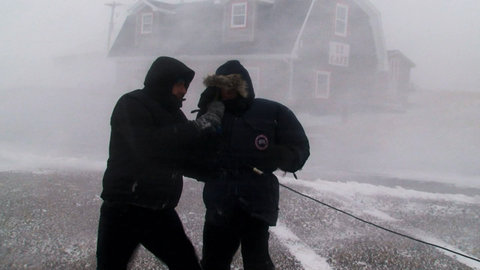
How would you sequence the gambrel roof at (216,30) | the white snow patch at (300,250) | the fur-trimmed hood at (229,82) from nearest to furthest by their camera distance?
the fur-trimmed hood at (229,82) < the white snow patch at (300,250) < the gambrel roof at (216,30)

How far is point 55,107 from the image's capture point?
759 inches

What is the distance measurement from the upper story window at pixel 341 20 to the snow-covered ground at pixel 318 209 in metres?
5.26

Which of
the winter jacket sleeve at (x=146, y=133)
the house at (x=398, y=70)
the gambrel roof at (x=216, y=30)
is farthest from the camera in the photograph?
the house at (x=398, y=70)

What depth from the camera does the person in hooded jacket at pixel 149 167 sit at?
1.69 metres

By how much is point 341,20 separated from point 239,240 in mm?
13774

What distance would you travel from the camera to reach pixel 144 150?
66.1 inches

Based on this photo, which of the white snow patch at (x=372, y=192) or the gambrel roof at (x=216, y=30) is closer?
the white snow patch at (x=372, y=192)

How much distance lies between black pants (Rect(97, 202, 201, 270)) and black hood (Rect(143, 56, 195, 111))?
47cm

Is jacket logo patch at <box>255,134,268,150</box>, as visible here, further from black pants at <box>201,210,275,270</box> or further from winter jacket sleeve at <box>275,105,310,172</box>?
black pants at <box>201,210,275,270</box>

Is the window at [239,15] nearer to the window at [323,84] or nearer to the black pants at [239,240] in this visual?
the window at [323,84]

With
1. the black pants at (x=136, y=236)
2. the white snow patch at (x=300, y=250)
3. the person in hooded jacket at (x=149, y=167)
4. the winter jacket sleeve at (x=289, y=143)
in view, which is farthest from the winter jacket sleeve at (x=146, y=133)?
the white snow patch at (x=300, y=250)

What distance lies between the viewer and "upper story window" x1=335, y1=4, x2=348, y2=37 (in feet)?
47.5

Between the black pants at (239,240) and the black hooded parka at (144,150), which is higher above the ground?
the black hooded parka at (144,150)

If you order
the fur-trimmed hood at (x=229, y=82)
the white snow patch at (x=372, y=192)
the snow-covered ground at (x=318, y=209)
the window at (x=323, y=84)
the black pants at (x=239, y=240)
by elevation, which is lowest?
the snow-covered ground at (x=318, y=209)
